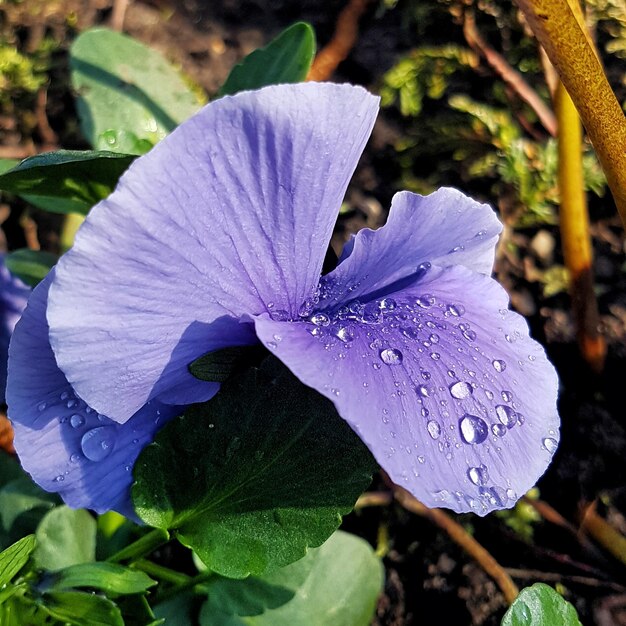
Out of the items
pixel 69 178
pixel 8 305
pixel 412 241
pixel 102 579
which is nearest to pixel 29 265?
pixel 8 305

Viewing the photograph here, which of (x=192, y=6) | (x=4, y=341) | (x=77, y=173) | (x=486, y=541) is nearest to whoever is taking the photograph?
(x=77, y=173)

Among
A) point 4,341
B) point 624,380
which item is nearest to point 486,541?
point 624,380

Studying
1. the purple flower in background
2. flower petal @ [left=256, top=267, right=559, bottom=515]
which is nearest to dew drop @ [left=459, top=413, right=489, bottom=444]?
flower petal @ [left=256, top=267, right=559, bottom=515]

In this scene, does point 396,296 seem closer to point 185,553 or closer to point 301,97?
point 301,97

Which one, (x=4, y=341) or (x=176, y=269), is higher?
(x=176, y=269)

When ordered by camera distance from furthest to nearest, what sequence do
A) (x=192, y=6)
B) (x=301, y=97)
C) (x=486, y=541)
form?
(x=192, y=6)
(x=486, y=541)
(x=301, y=97)

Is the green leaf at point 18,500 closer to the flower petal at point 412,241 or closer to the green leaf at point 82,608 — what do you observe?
the green leaf at point 82,608
